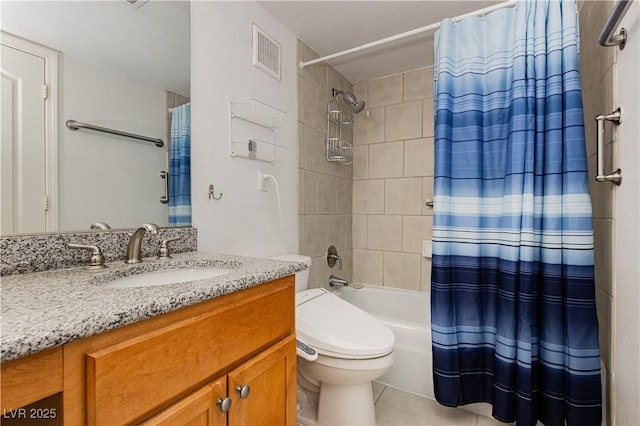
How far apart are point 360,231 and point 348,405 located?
4.69 feet

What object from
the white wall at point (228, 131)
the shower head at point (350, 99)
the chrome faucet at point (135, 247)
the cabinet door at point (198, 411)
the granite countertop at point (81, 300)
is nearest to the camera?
the granite countertop at point (81, 300)

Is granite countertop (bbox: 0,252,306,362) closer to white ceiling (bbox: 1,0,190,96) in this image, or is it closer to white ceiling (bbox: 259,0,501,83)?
white ceiling (bbox: 1,0,190,96)

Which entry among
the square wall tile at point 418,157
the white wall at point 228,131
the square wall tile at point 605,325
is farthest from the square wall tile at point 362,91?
the square wall tile at point 605,325

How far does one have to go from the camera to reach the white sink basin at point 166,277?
941 millimetres

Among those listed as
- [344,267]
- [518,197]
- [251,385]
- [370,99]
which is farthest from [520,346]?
[370,99]

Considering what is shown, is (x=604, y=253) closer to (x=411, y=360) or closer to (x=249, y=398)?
(x=411, y=360)

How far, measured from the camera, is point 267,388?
2.98 ft

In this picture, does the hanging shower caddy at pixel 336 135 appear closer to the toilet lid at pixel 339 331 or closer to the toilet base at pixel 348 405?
the toilet lid at pixel 339 331

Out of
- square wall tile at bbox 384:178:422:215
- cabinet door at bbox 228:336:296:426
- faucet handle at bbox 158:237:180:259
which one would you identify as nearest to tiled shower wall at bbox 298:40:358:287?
square wall tile at bbox 384:178:422:215

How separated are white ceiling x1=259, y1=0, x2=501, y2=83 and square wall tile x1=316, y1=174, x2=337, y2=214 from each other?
33.3 inches

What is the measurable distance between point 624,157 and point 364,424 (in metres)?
1.42

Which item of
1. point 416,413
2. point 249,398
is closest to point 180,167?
point 249,398

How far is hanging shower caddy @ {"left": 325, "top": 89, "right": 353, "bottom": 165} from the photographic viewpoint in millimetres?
2320

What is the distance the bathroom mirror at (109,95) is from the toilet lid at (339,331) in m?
0.74
